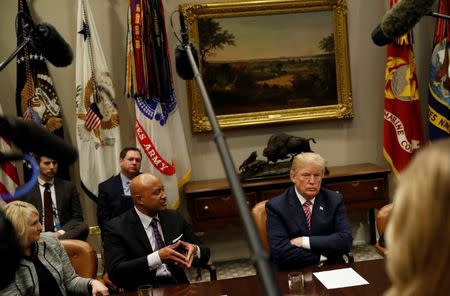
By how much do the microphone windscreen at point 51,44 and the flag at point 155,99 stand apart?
3.57m

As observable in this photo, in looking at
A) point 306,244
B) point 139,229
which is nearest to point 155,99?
point 139,229

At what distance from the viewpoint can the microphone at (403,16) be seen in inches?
70.9

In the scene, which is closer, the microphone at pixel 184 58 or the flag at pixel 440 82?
the microphone at pixel 184 58

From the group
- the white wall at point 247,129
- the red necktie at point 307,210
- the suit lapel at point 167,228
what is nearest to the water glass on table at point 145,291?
the suit lapel at point 167,228

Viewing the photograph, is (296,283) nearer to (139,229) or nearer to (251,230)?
(139,229)

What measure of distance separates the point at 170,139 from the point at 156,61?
82cm

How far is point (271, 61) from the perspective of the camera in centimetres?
574

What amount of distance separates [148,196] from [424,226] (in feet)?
8.88

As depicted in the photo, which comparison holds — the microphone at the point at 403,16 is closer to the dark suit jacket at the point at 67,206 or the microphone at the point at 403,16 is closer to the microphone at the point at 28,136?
the microphone at the point at 28,136

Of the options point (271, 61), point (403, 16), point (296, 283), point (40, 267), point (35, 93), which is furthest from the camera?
point (271, 61)

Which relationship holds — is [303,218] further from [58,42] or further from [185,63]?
[58,42]

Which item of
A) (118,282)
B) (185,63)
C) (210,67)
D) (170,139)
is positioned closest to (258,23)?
(210,67)

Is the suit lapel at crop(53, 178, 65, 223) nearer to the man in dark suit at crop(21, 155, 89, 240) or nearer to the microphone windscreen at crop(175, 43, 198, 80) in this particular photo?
the man in dark suit at crop(21, 155, 89, 240)

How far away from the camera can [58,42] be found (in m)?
1.48
